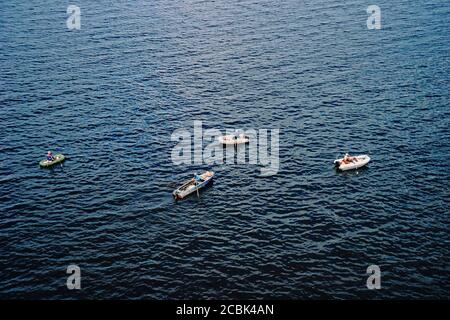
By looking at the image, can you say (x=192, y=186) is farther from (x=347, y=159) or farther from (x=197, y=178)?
(x=347, y=159)

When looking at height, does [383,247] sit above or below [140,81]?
below

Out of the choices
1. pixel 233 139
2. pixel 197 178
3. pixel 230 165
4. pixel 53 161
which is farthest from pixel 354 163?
pixel 53 161

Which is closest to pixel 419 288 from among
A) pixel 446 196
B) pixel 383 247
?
pixel 383 247

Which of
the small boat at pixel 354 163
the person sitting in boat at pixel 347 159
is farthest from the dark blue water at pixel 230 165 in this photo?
the person sitting in boat at pixel 347 159

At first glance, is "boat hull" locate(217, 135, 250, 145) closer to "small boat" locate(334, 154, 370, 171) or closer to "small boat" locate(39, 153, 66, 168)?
"small boat" locate(334, 154, 370, 171)

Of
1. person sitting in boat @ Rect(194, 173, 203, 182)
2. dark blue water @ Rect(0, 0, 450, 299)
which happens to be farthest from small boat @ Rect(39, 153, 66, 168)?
person sitting in boat @ Rect(194, 173, 203, 182)

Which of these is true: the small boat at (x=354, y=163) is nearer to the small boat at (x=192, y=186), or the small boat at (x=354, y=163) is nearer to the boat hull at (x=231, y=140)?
the boat hull at (x=231, y=140)
